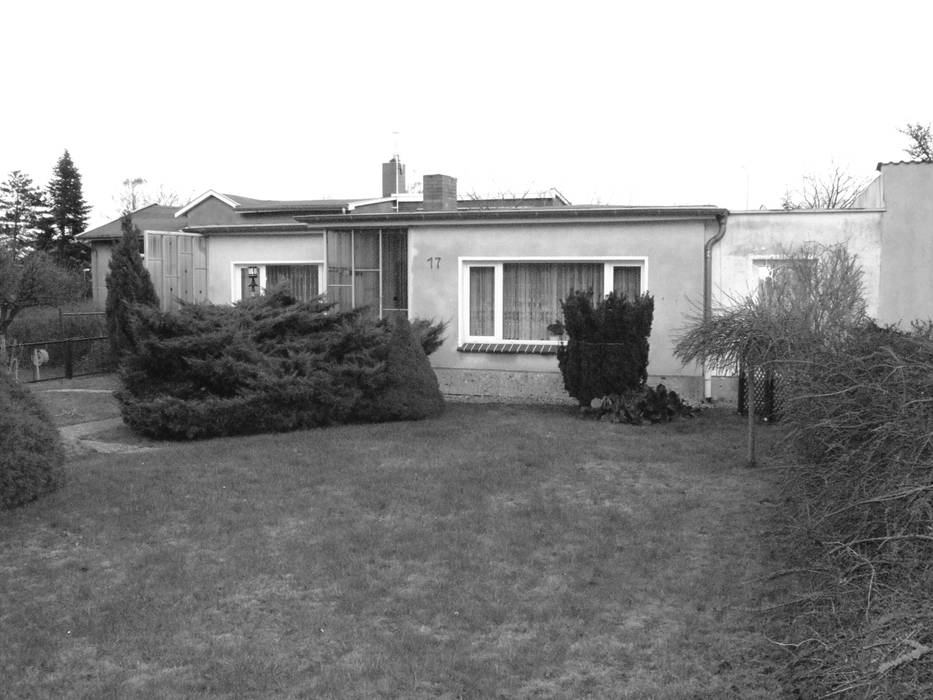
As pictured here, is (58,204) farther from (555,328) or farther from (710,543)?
(710,543)

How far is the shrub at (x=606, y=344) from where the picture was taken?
46.3 feet

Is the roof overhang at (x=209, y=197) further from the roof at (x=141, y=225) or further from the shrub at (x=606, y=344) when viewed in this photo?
the shrub at (x=606, y=344)

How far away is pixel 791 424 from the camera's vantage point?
7.48 m

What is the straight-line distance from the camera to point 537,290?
16.8 meters

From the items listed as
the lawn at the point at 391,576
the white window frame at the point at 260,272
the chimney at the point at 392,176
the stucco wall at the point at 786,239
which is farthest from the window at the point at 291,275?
the chimney at the point at 392,176

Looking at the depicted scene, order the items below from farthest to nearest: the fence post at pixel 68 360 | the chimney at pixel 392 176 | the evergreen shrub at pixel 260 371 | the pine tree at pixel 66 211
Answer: the pine tree at pixel 66 211 → the chimney at pixel 392 176 → the fence post at pixel 68 360 → the evergreen shrub at pixel 260 371

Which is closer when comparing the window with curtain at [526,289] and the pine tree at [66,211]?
the window with curtain at [526,289]

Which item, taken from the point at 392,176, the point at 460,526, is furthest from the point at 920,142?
the point at 460,526

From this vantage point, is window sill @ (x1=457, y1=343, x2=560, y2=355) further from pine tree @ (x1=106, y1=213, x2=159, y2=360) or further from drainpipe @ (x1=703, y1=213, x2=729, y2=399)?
pine tree @ (x1=106, y1=213, x2=159, y2=360)

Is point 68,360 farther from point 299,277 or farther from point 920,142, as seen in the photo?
point 920,142

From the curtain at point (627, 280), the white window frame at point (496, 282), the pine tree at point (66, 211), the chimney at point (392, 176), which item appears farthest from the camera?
the pine tree at point (66, 211)

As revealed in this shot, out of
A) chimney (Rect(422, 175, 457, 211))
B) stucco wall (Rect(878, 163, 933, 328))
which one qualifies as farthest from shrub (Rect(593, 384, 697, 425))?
chimney (Rect(422, 175, 457, 211))

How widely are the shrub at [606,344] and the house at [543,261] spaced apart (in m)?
1.06

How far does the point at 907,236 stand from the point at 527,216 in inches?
228
